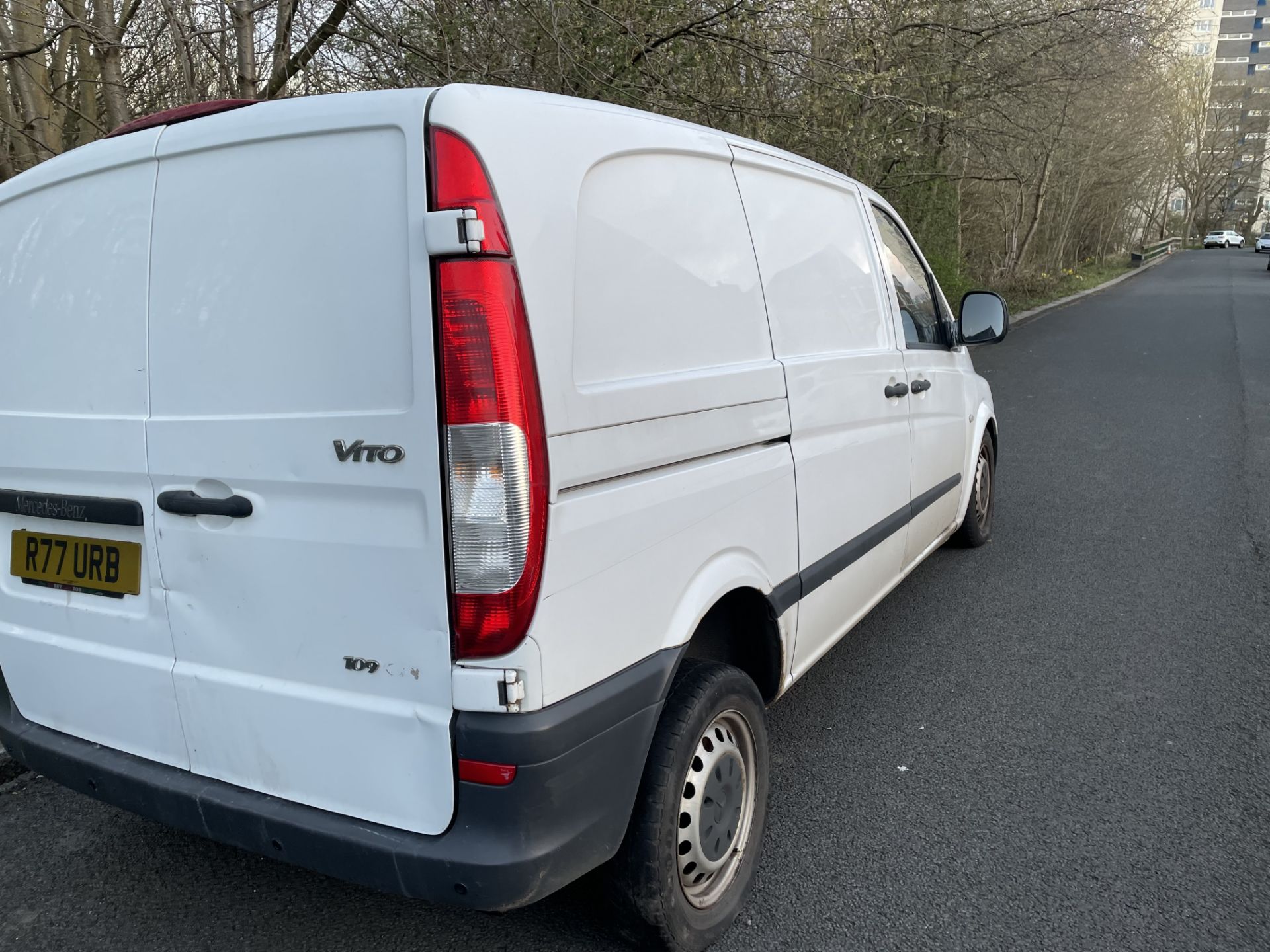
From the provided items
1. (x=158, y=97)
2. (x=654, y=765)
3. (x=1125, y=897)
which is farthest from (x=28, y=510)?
(x=158, y=97)

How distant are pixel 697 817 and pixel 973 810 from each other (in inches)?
42.4

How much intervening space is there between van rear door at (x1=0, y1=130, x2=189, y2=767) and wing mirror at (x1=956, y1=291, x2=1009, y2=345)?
3659 millimetres

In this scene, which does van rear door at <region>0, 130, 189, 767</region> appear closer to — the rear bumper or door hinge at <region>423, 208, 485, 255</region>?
the rear bumper

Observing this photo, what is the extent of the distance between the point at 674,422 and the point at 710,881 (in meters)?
1.18

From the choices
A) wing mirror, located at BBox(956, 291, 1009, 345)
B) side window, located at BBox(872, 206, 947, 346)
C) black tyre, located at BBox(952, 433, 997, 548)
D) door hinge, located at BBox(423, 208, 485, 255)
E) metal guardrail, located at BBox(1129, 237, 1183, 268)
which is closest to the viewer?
door hinge, located at BBox(423, 208, 485, 255)

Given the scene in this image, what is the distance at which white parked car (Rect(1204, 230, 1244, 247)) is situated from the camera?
71.5m

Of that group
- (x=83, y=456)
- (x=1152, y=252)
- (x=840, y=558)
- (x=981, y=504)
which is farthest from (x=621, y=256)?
(x=1152, y=252)

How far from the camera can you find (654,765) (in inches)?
85.7

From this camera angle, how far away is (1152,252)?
51.5m

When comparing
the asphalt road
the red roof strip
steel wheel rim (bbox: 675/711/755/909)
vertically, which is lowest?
the asphalt road

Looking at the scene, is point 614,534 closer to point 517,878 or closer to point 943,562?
point 517,878

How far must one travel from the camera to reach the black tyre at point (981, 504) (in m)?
5.33

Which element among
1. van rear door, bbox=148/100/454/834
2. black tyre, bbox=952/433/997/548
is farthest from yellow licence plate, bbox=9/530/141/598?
black tyre, bbox=952/433/997/548

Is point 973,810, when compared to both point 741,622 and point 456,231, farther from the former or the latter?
point 456,231
